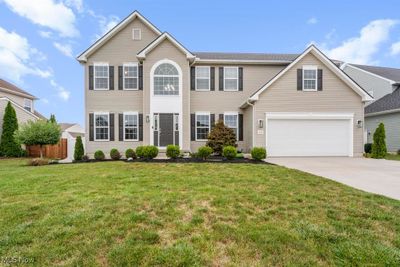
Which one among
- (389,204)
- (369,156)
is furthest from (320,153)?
(389,204)

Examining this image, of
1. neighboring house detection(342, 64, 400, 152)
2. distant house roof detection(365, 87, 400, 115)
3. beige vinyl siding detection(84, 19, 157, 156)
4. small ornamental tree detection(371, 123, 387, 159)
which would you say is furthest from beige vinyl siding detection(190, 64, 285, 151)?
neighboring house detection(342, 64, 400, 152)

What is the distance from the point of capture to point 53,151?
18719 mm

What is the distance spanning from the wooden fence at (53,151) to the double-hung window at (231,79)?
13.0 meters

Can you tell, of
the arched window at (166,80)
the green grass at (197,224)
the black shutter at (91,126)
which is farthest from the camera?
the black shutter at (91,126)

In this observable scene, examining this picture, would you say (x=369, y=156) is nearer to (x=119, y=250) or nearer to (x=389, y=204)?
(x=389, y=204)

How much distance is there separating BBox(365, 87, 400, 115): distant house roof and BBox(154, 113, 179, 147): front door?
1562cm

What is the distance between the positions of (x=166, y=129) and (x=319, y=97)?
9.11 meters

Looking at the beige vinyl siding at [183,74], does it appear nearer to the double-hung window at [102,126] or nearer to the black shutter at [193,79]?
the black shutter at [193,79]

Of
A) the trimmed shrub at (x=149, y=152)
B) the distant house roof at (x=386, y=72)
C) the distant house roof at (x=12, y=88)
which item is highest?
the distant house roof at (x=386, y=72)

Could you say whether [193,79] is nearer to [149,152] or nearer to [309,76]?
[149,152]

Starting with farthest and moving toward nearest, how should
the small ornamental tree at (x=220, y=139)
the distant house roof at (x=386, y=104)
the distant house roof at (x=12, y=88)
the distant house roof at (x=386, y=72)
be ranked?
the distant house roof at (x=12, y=88), the distant house roof at (x=386, y=72), the distant house roof at (x=386, y=104), the small ornamental tree at (x=220, y=139)

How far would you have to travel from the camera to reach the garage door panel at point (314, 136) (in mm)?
14430

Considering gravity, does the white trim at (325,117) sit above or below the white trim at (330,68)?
below

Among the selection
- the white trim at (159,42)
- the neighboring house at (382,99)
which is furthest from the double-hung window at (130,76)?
the neighboring house at (382,99)
